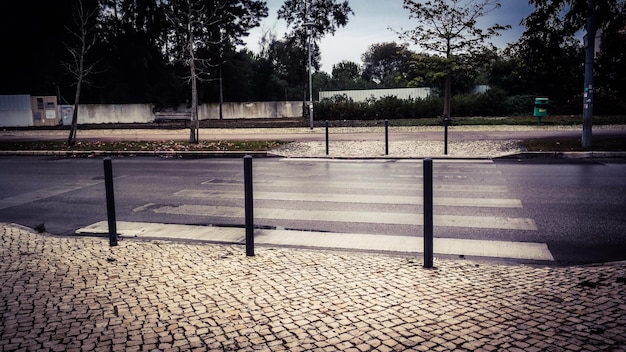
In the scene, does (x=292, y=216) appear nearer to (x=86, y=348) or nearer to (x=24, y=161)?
(x=86, y=348)

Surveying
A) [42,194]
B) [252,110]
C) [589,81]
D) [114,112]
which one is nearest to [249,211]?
[42,194]

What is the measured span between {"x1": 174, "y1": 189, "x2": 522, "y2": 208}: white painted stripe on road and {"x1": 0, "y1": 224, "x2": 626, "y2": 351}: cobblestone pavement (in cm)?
328

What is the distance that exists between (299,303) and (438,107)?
30213mm

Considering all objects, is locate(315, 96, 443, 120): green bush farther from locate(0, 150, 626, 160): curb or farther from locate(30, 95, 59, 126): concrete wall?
locate(30, 95, 59, 126): concrete wall

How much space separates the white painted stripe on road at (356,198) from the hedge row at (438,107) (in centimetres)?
2322

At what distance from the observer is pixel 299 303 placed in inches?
165

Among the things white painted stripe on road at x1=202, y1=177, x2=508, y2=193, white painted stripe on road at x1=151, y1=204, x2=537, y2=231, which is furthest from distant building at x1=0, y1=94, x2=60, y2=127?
white painted stripe on road at x1=151, y1=204, x2=537, y2=231

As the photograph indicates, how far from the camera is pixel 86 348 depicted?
3455 mm

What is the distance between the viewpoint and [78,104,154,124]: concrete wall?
4225 centimetres

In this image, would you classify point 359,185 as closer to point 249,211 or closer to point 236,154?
point 249,211

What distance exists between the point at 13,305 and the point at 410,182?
8299 millimetres

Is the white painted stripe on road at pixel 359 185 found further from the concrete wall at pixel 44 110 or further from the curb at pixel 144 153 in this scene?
the concrete wall at pixel 44 110

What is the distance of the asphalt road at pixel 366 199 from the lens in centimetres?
686

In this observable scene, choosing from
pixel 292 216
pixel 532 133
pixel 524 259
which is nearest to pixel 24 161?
pixel 292 216
